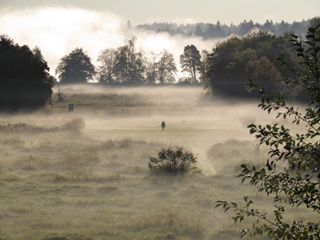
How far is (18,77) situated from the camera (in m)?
54.7

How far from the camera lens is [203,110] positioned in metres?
73.8

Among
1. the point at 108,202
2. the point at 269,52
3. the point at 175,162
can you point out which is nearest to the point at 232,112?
the point at 269,52

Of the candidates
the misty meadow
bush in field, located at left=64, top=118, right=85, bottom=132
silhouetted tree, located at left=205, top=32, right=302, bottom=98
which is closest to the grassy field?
the misty meadow

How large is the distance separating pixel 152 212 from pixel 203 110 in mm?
59306

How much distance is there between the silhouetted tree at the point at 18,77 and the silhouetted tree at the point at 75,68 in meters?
69.8

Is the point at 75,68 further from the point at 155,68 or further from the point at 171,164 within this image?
the point at 171,164

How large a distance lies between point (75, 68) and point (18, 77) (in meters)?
73.1

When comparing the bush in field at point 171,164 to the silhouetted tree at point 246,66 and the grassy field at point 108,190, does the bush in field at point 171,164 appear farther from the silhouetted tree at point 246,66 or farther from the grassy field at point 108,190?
the silhouetted tree at point 246,66

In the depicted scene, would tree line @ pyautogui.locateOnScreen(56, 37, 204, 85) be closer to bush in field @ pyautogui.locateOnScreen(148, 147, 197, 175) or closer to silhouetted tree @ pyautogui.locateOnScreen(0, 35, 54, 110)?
silhouetted tree @ pyautogui.locateOnScreen(0, 35, 54, 110)

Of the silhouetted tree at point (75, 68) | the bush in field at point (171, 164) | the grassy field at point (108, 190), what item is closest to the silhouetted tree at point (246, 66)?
the grassy field at point (108, 190)

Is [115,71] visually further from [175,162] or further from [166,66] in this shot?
[175,162]

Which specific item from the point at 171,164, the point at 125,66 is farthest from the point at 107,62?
the point at 171,164

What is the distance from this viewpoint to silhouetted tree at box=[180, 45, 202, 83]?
413ft

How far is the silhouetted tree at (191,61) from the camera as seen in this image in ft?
413
